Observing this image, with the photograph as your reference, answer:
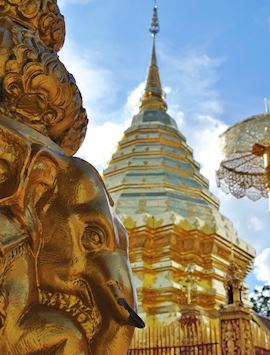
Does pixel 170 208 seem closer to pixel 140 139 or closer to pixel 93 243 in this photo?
pixel 140 139

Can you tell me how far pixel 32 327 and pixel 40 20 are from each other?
0.89 meters

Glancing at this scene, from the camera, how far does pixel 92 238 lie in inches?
42.4

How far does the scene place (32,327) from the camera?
943mm

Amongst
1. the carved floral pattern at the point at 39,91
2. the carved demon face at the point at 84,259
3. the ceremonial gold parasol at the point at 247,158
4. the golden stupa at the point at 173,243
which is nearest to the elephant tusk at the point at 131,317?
the carved demon face at the point at 84,259

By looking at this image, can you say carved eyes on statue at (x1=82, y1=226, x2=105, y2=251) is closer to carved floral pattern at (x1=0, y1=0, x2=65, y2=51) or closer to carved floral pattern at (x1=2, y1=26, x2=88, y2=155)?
carved floral pattern at (x1=2, y1=26, x2=88, y2=155)

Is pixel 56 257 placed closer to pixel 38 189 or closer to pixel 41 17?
pixel 38 189

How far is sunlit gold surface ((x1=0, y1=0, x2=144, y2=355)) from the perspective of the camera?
948 mm

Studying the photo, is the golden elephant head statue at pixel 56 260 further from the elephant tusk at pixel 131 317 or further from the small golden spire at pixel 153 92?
the small golden spire at pixel 153 92

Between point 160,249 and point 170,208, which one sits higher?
point 170,208

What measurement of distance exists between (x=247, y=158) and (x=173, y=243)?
2.50 metres

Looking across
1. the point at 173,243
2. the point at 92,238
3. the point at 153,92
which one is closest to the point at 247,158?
the point at 173,243

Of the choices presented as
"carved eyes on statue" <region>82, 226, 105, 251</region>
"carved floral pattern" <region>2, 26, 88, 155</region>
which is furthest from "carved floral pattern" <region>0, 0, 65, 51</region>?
"carved eyes on statue" <region>82, 226, 105, 251</region>

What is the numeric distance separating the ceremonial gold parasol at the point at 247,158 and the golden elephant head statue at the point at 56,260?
941cm

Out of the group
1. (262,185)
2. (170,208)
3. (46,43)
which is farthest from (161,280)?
(46,43)
